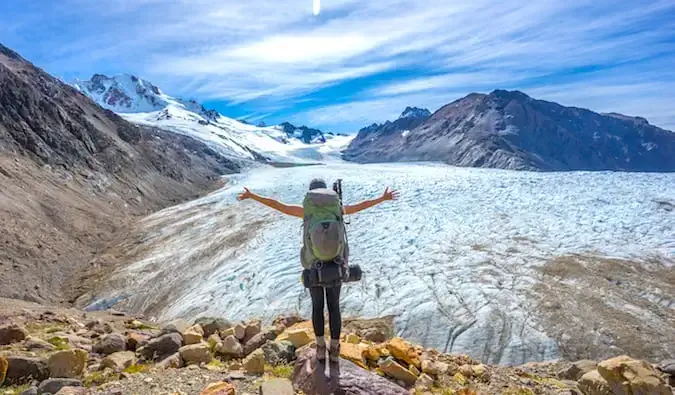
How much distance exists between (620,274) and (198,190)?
2083 inches

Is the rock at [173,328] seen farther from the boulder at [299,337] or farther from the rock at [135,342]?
the boulder at [299,337]

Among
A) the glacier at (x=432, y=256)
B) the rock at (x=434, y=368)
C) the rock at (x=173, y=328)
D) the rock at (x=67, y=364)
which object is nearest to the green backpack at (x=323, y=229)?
the rock at (x=434, y=368)

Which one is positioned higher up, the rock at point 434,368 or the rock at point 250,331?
the rock at point 250,331

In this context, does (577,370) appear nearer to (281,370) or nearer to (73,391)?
(281,370)

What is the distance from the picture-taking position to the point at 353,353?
291 inches

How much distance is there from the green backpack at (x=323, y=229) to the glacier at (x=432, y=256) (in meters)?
9.34

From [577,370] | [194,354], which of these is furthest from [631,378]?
[194,354]

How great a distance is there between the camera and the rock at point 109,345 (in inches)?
340

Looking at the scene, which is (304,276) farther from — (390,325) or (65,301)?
(65,301)

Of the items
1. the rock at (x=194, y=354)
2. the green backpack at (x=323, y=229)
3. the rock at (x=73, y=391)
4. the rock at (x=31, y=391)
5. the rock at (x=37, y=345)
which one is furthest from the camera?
the rock at (x=37, y=345)

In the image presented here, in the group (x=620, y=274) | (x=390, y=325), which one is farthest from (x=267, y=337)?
(x=620, y=274)

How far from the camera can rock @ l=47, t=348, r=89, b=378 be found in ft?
23.0

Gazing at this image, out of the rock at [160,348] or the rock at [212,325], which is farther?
the rock at [212,325]

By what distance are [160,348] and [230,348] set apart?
1278mm
